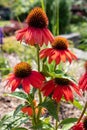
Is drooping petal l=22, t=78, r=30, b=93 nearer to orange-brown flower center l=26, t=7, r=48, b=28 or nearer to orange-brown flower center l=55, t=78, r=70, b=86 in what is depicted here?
orange-brown flower center l=55, t=78, r=70, b=86

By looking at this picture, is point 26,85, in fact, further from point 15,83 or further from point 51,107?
point 51,107

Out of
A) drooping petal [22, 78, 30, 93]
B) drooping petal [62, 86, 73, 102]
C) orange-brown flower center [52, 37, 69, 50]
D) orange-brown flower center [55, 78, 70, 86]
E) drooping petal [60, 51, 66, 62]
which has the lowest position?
drooping petal [62, 86, 73, 102]

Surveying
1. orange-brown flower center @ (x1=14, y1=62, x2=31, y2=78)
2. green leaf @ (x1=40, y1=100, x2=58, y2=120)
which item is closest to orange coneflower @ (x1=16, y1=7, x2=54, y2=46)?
orange-brown flower center @ (x1=14, y1=62, x2=31, y2=78)

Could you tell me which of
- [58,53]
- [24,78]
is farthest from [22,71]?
[58,53]

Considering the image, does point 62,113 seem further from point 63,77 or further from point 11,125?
point 63,77

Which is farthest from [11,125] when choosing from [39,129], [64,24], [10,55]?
[64,24]

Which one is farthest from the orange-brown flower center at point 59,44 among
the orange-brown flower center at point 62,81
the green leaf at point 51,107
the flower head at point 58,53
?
the green leaf at point 51,107
